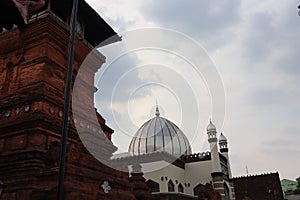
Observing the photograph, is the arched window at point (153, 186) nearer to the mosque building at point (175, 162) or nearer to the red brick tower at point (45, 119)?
the mosque building at point (175, 162)

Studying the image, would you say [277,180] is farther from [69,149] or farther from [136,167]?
[69,149]

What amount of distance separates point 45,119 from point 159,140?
2298cm

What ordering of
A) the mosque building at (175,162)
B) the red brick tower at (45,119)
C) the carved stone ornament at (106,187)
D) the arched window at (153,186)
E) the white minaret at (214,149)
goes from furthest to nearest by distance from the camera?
the white minaret at (214,149) → the mosque building at (175,162) → the arched window at (153,186) → the carved stone ornament at (106,187) → the red brick tower at (45,119)

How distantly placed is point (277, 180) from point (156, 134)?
1295 centimetres

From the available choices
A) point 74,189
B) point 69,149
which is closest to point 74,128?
point 69,149

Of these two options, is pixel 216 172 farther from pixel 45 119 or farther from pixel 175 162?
pixel 45 119

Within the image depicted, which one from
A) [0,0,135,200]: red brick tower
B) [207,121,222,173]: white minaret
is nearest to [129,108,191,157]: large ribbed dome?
[207,121,222,173]: white minaret

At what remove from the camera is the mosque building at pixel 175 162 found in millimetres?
27486

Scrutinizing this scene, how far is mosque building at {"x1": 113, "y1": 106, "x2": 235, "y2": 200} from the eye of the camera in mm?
27486

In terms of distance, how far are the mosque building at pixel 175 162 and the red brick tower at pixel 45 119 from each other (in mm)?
13432

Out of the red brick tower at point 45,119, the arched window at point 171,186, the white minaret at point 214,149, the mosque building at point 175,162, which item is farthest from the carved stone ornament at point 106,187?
the white minaret at point 214,149

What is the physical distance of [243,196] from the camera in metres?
32.2

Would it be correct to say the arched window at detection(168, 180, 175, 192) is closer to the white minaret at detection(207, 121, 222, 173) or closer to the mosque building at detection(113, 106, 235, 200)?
the mosque building at detection(113, 106, 235, 200)

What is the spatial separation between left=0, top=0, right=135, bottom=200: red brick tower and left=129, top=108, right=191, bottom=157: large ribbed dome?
17720 mm
